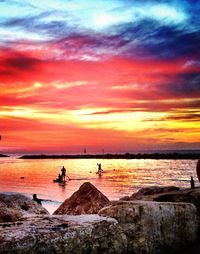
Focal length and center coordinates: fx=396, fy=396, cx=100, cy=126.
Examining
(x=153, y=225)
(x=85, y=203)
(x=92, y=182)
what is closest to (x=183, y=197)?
(x=153, y=225)

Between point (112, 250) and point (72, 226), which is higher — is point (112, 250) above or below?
below

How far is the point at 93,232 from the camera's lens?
7012 millimetres

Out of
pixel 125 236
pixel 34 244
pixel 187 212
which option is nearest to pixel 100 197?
pixel 187 212

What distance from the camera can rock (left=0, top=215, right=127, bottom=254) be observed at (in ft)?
20.2

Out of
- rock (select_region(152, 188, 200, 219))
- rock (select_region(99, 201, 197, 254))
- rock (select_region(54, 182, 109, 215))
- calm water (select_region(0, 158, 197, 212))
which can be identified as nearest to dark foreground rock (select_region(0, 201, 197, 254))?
rock (select_region(99, 201, 197, 254))

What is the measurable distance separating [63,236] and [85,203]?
27.1 ft

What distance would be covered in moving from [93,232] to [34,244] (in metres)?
1.21

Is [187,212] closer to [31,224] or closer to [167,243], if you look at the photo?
[167,243]

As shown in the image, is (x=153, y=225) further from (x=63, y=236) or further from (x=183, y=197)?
(x=183, y=197)

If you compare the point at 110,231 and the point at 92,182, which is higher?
the point at 110,231

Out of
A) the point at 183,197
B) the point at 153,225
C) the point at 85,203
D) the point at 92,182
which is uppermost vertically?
the point at 183,197

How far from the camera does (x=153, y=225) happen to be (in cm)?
807

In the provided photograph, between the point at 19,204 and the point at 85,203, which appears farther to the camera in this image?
the point at 85,203

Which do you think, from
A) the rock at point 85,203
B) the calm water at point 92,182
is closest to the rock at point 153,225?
the rock at point 85,203
